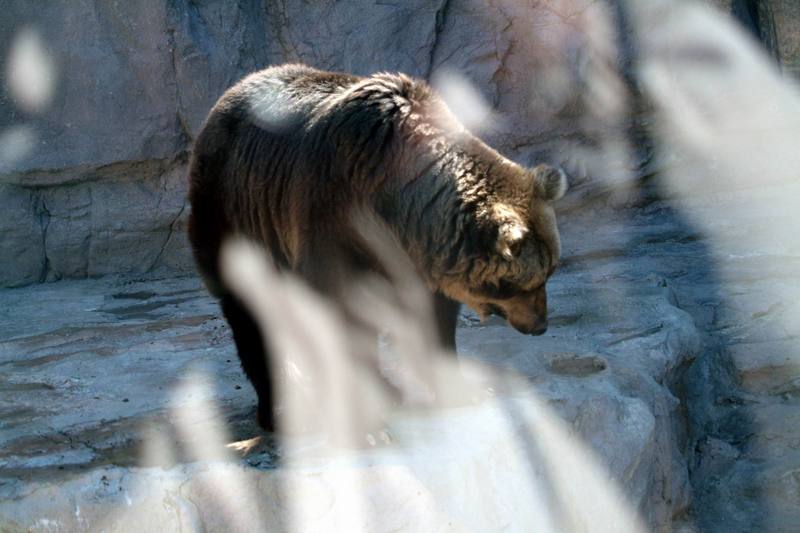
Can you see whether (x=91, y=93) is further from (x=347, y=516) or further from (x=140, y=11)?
(x=347, y=516)

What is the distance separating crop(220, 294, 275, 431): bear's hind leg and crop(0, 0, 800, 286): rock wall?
4.56 m

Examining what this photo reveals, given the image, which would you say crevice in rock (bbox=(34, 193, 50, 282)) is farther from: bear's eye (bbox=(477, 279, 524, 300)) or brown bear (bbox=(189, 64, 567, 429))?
bear's eye (bbox=(477, 279, 524, 300))

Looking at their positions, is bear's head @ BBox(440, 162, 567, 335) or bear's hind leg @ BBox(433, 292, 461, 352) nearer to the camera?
bear's head @ BBox(440, 162, 567, 335)

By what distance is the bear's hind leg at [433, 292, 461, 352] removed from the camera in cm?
509

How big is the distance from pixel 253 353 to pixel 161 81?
5167 millimetres

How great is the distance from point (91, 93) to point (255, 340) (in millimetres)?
5277

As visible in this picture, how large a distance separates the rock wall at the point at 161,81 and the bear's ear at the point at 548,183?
498cm

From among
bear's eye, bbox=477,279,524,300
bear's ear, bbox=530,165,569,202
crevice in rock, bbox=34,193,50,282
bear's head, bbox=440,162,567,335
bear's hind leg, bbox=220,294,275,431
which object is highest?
bear's ear, bbox=530,165,569,202

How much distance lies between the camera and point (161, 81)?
9.59 meters

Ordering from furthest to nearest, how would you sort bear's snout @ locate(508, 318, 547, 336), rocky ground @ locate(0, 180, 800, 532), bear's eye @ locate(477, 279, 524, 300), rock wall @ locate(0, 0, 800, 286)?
rock wall @ locate(0, 0, 800, 286), bear's snout @ locate(508, 318, 547, 336), bear's eye @ locate(477, 279, 524, 300), rocky ground @ locate(0, 180, 800, 532)

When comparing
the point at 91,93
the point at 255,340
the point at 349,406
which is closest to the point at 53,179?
the point at 91,93

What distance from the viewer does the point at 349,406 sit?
470 cm

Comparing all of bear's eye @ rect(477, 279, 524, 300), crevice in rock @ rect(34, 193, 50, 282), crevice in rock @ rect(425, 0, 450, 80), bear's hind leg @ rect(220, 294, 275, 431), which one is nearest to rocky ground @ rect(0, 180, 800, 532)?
bear's hind leg @ rect(220, 294, 275, 431)

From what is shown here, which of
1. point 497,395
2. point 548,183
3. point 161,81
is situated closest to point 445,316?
point 497,395
